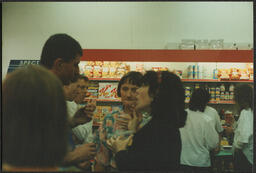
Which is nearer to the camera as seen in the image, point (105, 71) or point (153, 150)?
point (153, 150)

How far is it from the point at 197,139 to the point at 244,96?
942 millimetres

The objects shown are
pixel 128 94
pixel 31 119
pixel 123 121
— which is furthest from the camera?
pixel 128 94

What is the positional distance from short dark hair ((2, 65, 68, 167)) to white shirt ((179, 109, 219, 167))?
86.9 inches

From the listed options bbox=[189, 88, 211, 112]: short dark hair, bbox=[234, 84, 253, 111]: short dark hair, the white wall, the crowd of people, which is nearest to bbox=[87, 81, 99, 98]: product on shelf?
the white wall

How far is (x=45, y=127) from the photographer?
72cm

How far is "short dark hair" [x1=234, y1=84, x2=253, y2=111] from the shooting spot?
2820 mm

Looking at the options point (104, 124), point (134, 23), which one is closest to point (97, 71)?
point (134, 23)

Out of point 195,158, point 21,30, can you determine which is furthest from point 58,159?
point 21,30

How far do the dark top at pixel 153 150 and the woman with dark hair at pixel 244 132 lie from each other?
191 centimetres

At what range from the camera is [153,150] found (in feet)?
4.13

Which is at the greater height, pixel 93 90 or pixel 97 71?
pixel 97 71

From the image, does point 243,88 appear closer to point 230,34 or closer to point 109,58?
point 109,58

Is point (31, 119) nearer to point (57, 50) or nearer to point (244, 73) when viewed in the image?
point (57, 50)

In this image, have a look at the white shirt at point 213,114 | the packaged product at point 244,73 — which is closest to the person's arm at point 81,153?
the white shirt at point 213,114
